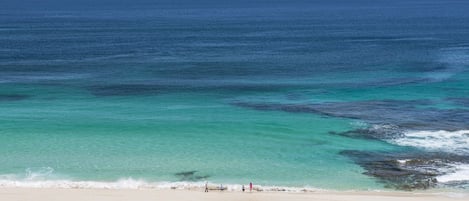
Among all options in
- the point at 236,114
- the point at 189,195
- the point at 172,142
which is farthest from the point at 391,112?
the point at 189,195

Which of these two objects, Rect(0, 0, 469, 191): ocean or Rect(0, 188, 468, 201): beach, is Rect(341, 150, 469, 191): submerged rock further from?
Rect(0, 188, 468, 201): beach

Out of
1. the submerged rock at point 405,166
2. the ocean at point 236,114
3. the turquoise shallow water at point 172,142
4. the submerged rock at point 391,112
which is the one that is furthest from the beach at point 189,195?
the submerged rock at point 391,112

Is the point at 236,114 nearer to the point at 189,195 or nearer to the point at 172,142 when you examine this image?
the point at 172,142

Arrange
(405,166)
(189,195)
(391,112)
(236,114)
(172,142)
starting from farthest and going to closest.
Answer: (391,112), (236,114), (172,142), (405,166), (189,195)

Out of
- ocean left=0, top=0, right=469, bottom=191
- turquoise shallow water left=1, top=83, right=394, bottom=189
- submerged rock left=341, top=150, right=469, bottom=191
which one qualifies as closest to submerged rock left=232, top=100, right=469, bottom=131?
ocean left=0, top=0, right=469, bottom=191

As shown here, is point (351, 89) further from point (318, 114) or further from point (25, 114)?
point (25, 114)

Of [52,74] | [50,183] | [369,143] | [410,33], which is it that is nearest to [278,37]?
[410,33]
